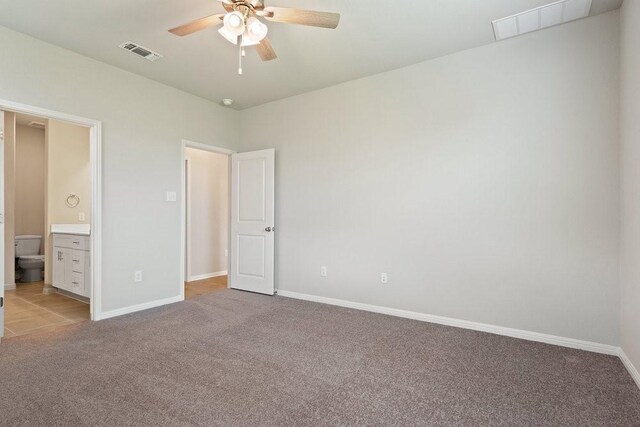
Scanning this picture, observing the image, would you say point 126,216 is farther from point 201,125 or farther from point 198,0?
point 198,0

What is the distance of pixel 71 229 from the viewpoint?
13.8 ft

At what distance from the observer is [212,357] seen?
2502mm

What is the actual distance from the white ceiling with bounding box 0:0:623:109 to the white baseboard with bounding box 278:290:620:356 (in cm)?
264

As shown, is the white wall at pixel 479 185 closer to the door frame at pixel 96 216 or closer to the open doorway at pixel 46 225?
the door frame at pixel 96 216

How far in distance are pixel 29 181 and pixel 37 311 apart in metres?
3.42

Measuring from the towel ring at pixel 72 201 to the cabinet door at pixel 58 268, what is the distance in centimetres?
67

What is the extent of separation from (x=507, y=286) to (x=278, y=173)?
3039mm

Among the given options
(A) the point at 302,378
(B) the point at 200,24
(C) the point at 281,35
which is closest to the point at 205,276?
(A) the point at 302,378

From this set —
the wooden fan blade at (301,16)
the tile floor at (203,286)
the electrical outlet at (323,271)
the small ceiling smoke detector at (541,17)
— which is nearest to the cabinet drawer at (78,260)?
the tile floor at (203,286)

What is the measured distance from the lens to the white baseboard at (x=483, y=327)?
2.62 m

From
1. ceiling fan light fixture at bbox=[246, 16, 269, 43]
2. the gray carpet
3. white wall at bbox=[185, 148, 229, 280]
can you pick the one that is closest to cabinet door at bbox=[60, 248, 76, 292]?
the gray carpet

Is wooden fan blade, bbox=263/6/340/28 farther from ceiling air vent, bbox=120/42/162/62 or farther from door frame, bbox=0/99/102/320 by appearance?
door frame, bbox=0/99/102/320

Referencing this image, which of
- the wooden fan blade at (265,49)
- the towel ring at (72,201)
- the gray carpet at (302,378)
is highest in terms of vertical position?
the wooden fan blade at (265,49)

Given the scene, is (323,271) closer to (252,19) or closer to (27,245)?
(252,19)
